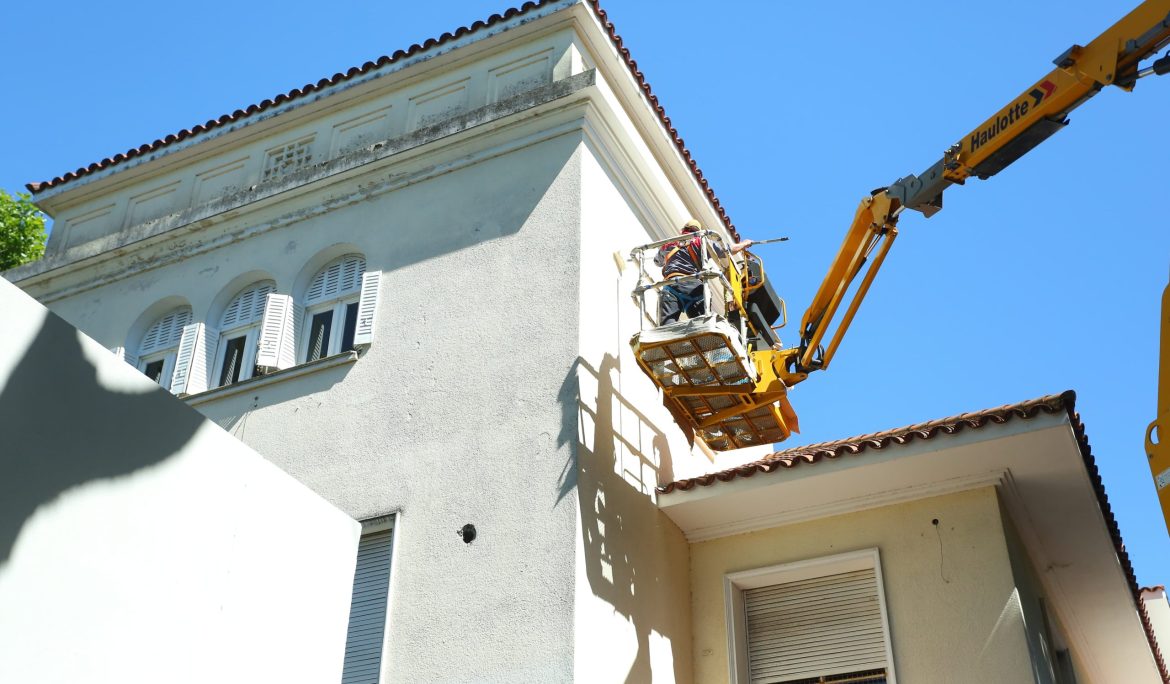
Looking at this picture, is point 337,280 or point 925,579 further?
point 337,280

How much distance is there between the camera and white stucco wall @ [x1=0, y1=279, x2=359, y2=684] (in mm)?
5801

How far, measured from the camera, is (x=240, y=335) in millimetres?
13211

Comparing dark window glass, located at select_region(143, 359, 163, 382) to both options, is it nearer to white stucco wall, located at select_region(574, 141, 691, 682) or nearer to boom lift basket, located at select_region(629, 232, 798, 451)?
white stucco wall, located at select_region(574, 141, 691, 682)

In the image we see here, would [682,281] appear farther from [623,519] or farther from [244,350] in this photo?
[244,350]

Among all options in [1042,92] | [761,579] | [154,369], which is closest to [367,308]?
[154,369]

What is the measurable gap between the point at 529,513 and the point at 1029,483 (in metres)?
4.58

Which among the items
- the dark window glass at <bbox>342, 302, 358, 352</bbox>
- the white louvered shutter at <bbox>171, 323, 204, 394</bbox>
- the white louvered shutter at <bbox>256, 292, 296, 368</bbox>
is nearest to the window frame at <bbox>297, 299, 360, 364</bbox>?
the dark window glass at <bbox>342, 302, 358, 352</bbox>

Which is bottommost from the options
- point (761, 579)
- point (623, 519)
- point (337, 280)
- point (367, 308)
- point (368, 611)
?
point (368, 611)

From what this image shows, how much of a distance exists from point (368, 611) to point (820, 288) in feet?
17.8

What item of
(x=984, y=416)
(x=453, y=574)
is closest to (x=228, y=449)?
(x=453, y=574)

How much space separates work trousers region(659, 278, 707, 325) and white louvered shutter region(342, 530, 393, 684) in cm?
324

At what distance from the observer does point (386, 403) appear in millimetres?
11312

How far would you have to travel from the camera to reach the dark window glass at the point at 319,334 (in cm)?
1252

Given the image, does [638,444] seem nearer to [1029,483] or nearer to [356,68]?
[1029,483]
